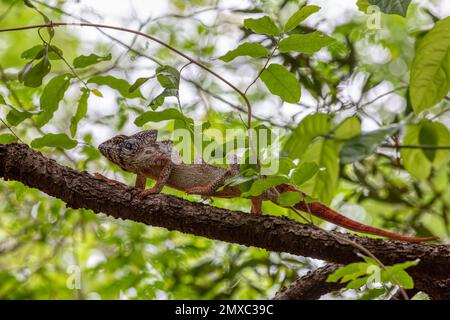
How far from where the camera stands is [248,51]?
1.44 metres

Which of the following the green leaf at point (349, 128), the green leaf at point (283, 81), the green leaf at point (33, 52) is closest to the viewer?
the green leaf at point (283, 81)

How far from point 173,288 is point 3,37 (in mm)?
2122

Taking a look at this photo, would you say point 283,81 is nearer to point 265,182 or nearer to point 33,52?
point 265,182

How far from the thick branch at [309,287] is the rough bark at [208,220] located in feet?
1.06

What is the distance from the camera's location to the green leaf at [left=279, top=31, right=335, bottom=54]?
56.0 inches

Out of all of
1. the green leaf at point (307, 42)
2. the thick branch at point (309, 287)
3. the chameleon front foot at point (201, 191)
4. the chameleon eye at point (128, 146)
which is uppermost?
the chameleon eye at point (128, 146)

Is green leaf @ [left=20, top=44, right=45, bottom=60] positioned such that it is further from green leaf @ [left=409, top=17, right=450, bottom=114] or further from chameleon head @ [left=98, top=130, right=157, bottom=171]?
green leaf @ [left=409, top=17, right=450, bottom=114]

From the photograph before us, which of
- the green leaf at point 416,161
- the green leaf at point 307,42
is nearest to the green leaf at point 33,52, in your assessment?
the green leaf at point 307,42

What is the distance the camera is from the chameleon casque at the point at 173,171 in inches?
71.8

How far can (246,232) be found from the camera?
1.53 meters

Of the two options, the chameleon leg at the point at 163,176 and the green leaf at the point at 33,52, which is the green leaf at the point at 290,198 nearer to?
the chameleon leg at the point at 163,176

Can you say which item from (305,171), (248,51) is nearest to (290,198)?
(305,171)

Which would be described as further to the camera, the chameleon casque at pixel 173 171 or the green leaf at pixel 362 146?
the chameleon casque at pixel 173 171
